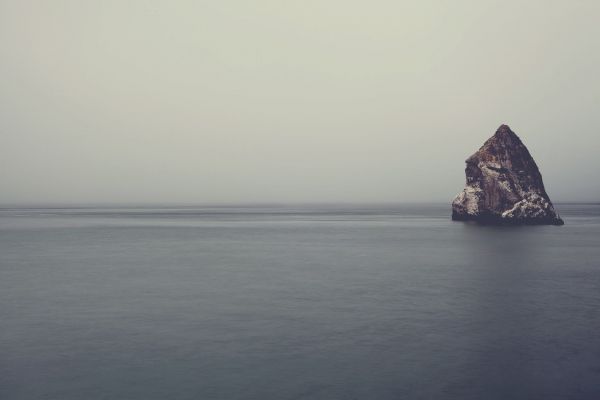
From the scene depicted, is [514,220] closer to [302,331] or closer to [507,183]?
[507,183]

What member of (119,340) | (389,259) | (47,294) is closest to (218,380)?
(119,340)

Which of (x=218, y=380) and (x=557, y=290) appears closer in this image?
(x=218, y=380)

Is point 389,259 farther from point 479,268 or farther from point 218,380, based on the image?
point 218,380

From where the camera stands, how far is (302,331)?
71.3 feet

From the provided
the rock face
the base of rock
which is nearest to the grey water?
the rock face

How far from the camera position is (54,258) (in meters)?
53.1

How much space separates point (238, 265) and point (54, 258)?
20.7 metres

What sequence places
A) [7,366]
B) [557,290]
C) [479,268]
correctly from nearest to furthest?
[7,366] → [557,290] → [479,268]

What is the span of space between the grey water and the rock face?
178 feet

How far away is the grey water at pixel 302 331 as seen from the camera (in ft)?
49.3

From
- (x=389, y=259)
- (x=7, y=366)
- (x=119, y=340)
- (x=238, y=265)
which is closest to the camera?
(x=7, y=366)

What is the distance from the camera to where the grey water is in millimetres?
A: 15031

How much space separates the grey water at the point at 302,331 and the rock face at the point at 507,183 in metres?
54.3

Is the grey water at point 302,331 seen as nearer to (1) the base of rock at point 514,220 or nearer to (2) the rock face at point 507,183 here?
(2) the rock face at point 507,183
